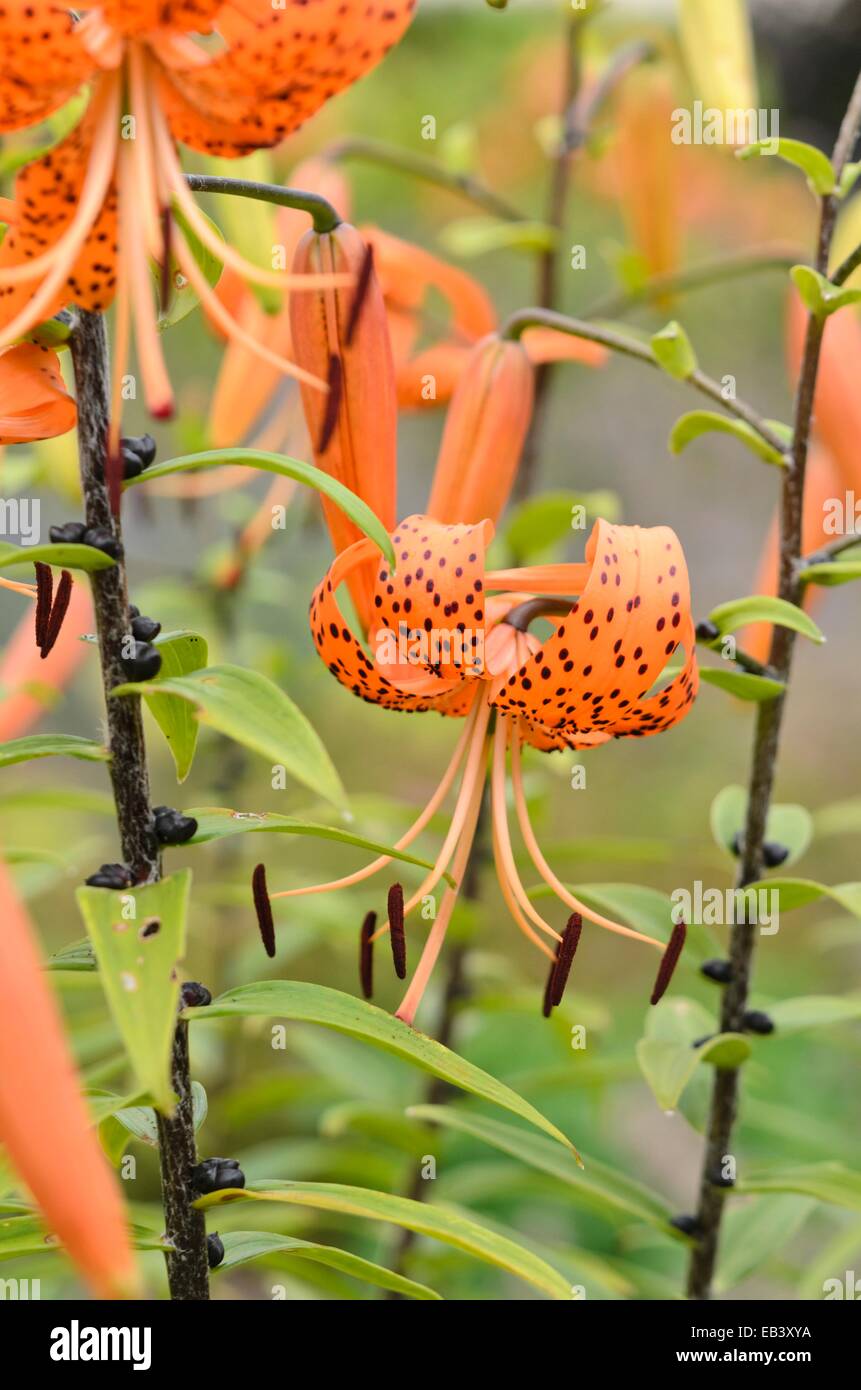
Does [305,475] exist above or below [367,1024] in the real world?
above

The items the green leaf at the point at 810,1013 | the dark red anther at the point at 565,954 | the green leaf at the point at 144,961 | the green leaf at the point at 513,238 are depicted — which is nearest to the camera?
the green leaf at the point at 144,961

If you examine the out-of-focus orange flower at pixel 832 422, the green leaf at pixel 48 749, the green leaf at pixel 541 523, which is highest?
the green leaf at pixel 541 523

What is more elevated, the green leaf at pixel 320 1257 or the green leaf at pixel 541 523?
the green leaf at pixel 541 523

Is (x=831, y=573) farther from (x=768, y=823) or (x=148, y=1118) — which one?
(x=148, y=1118)

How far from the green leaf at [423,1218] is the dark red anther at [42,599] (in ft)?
0.88

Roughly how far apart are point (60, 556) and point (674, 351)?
0.34 m

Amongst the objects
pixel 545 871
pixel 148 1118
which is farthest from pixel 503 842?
pixel 148 1118

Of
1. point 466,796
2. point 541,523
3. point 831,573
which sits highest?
point 541,523

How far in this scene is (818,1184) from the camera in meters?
0.89

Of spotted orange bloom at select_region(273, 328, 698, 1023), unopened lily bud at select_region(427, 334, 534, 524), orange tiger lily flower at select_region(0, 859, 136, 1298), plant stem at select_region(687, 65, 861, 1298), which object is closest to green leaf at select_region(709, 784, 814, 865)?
plant stem at select_region(687, 65, 861, 1298)

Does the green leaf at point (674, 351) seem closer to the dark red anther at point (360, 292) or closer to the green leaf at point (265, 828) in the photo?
the dark red anther at point (360, 292)

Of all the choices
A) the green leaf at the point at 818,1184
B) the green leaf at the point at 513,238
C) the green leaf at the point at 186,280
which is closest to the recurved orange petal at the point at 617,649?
the green leaf at the point at 186,280

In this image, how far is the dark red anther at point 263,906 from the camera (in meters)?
0.64
